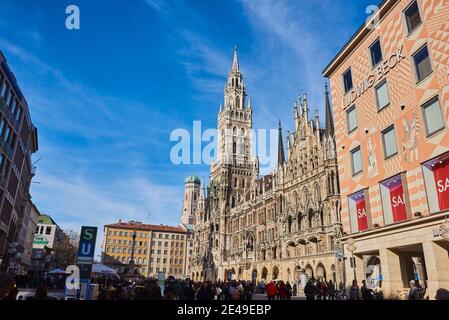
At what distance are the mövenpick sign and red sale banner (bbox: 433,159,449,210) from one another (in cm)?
666

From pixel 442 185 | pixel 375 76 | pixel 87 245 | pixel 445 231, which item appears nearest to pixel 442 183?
pixel 442 185

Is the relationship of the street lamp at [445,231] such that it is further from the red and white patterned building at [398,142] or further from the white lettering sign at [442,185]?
the white lettering sign at [442,185]

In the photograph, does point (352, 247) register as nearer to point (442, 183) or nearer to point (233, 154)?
point (442, 183)

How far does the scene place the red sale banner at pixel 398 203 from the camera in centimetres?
1775

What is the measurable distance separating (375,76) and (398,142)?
4792mm

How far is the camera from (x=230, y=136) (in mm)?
94125

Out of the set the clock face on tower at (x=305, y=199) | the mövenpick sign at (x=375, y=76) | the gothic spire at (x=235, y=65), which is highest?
the gothic spire at (x=235, y=65)

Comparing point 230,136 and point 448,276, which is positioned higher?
point 230,136

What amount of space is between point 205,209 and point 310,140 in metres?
52.0

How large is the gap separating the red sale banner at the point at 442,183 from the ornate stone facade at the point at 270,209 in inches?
990

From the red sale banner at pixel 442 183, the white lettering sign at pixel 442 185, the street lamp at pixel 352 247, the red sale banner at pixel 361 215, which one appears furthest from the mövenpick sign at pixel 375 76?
the street lamp at pixel 352 247
